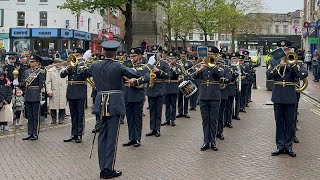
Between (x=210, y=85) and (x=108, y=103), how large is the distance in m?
3.03

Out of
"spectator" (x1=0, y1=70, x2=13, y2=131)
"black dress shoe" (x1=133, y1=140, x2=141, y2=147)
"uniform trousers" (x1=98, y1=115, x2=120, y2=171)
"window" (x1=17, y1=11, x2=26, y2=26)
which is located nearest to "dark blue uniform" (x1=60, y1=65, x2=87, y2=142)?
"black dress shoe" (x1=133, y1=140, x2=141, y2=147)

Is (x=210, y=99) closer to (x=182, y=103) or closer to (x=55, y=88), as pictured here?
(x=182, y=103)

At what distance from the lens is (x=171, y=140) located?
11875 mm

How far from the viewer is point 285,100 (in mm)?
9906

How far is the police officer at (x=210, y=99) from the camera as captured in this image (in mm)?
10656

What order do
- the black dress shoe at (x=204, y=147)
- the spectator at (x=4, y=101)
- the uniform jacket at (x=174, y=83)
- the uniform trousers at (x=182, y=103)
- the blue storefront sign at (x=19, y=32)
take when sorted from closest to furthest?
the black dress shoe at (x=204, y=147) → the spectator at (x=4, y=101) → the uniform jacket at (x=174, y=83) → the uniform trousers at (x=182, y=103) → the blue storefront sign at (x=19, y=32)

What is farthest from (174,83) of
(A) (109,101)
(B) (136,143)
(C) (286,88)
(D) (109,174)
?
(D) (109,174)

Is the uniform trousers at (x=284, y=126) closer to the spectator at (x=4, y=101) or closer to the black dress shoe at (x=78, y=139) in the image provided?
the black dress shoe at (x=78, y=139)

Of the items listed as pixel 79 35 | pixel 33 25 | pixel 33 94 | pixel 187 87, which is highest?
pixel 33 25

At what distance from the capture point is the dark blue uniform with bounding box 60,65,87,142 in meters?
11.7

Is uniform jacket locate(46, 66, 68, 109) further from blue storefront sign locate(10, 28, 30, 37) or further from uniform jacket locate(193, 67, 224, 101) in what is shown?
blue storefront sign locate(10, 28, 30, 37)

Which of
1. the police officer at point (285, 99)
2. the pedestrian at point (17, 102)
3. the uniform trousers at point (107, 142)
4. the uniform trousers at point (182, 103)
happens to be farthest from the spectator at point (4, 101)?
the police officer at point (285, 99)

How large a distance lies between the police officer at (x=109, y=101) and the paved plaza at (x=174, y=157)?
34 centimetres

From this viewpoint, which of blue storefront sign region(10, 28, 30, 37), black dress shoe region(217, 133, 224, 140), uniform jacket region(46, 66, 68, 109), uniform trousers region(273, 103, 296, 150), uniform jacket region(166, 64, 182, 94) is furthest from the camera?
blue storefront sign region(10, 28, 30, 37)
